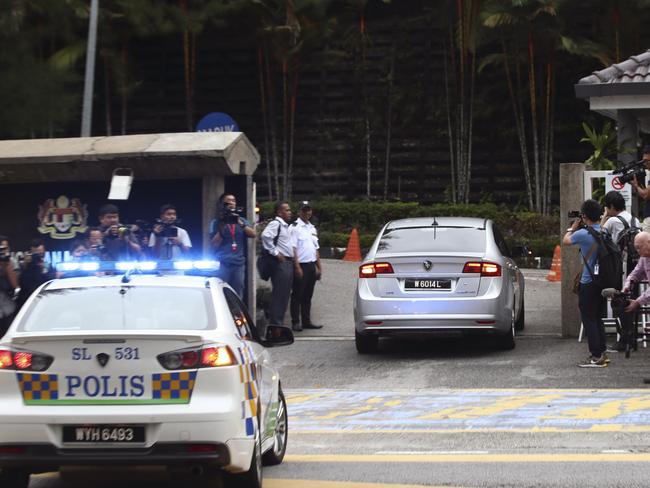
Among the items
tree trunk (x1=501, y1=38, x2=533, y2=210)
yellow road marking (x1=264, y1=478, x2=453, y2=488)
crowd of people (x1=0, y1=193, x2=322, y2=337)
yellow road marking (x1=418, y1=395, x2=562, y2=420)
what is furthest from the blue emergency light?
tree trunk (x1=501, y1=38, x2=533, y2=210)

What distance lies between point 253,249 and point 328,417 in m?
7.30

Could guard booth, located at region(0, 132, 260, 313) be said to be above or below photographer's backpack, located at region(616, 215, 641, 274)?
above

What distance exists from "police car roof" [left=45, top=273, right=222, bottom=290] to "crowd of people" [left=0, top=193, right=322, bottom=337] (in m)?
4.81

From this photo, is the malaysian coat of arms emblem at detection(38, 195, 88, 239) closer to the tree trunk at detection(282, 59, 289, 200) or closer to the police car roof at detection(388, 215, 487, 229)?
the police car roof at detection(388, 215, 487, 229)

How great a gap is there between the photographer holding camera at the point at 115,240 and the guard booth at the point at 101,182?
2.51m

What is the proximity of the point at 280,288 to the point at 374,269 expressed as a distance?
2.68 meters

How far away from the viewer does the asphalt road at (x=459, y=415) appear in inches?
356

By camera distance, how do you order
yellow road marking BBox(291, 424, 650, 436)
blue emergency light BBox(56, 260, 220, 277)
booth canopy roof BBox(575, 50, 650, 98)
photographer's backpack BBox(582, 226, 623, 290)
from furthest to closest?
1. booth canopy roof BBox(575, 50, 650, 98)
2. photographer's backpack BBox(582, 226, 623, 290)
3. yellow road marking BBox(291, 424, 650, 436)
4. blue emergency light BBox(56, 260, 220, 277)

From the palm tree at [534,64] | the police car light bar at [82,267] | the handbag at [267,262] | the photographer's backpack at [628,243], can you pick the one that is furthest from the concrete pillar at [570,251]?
the palm tree at [534,64]

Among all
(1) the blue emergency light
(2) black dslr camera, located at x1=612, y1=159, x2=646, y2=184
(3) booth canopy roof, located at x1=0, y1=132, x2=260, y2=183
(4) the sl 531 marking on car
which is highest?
(3) booth canopy roof, located at x1=0, y1=132, x2=260, y2=183

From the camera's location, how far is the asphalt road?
905 centimetres

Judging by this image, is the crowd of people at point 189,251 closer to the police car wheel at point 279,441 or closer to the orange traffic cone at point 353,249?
the police car wheel at point 279,441

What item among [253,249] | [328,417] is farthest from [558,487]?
[253,249]

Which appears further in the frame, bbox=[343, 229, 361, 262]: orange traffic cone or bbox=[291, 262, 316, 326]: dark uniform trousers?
bbox=[343, 229, 361, 262]: orange traffic cone
